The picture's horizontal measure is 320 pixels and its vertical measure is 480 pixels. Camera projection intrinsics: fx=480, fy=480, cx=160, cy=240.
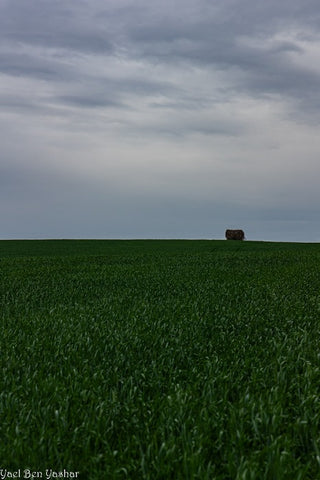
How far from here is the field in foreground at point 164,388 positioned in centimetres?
342

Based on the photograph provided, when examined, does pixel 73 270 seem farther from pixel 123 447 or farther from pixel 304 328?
pixel 123 447

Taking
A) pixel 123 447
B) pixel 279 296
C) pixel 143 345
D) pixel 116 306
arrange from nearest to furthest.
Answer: pixel 123 447 < pixel 143 345 < pixel 116 306 < pixel 279 296

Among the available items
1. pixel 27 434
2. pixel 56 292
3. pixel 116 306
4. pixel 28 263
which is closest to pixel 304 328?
pixel 116 306

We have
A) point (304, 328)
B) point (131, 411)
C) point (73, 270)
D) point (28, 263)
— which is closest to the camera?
point (131, 411)

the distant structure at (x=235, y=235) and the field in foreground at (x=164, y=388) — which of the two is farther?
the distant structure at (x=235, y=235)

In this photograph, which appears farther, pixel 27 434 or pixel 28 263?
pixel 28 263

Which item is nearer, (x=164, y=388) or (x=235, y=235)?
(x=164, y=388)

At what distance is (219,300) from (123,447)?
6.33 metres

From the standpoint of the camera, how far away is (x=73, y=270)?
58.2ft

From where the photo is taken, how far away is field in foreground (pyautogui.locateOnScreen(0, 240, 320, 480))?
342 centimetres

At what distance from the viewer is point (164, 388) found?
16.0ft

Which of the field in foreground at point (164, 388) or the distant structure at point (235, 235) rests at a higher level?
the distant structure at point (235, 235)

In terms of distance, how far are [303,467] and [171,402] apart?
1.32 m

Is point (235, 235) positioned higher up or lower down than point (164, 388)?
higher up
